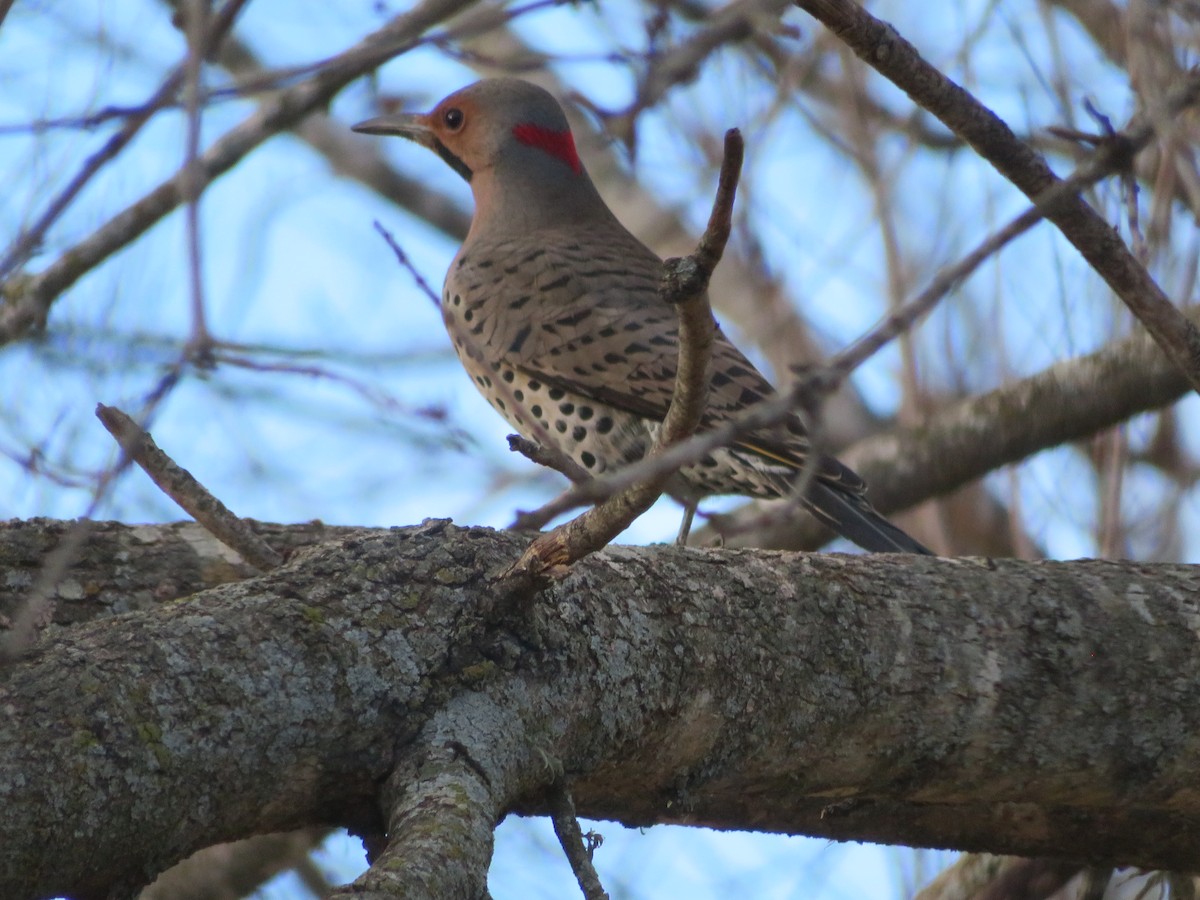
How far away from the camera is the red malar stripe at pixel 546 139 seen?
257 inches

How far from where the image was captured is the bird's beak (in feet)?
22.1

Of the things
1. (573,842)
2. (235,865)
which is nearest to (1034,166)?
(573,842)

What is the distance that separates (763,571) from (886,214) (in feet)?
9.34

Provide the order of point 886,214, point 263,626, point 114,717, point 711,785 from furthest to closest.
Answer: point 886,214 < point 711,785 < point 263,626 < point 114,717

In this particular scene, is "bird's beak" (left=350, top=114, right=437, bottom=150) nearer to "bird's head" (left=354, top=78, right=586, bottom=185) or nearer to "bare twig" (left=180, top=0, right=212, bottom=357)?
"bird's head" (left=354, top=78, right=586, bottom=185)

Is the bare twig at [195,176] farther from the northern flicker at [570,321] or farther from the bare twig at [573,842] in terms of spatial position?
the northern flicker at [570,321]

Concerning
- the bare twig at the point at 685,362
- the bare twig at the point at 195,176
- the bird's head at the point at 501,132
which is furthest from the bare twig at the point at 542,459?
the bird's head at the point at 501,132

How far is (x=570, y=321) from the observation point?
538cm

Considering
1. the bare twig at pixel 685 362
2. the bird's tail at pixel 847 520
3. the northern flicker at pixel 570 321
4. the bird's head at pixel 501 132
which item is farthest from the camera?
the bird's head at pixel 501 132

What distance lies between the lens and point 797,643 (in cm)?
280

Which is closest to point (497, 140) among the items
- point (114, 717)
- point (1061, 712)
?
point (1061, 712)

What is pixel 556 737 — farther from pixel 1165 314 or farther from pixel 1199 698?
pixel 1165 314

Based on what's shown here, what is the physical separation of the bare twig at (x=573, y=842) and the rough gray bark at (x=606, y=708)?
0.05 m

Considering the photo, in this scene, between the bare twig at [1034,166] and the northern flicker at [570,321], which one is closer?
the bare twig at [1034,166]
